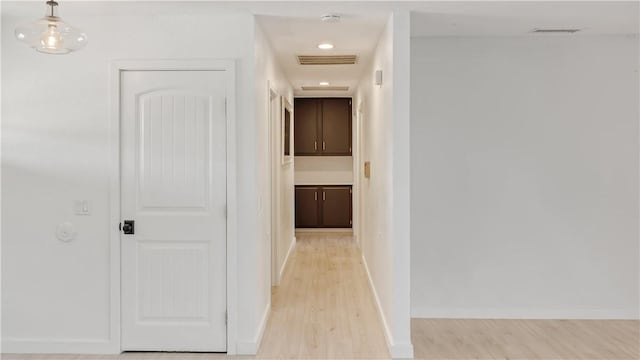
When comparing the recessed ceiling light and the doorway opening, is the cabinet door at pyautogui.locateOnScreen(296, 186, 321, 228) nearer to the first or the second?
the doorway opening

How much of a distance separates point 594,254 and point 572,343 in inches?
36.2

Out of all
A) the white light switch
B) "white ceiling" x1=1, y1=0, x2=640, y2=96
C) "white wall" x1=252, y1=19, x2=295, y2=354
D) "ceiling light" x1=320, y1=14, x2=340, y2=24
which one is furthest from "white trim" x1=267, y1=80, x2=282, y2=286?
the white light switch

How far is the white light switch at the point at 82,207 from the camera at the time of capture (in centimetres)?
339

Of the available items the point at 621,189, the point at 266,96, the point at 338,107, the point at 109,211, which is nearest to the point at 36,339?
the point at 109,211

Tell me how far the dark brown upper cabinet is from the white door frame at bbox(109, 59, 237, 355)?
5.17 meters

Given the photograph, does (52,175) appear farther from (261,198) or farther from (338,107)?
(338,107)

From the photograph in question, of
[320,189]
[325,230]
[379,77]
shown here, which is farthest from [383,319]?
[320,189]

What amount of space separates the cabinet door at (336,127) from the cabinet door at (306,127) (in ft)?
0.39

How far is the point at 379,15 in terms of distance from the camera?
3.39 meters

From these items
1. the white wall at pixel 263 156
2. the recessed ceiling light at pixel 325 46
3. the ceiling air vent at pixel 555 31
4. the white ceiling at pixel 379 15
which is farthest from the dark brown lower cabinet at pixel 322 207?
the ceiling air vent at pixel 555 31

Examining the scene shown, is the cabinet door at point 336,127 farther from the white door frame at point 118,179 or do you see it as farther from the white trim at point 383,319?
the white door frame at point 118,179

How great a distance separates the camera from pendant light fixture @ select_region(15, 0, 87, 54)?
7.70 feet

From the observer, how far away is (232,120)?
3346 millimetres

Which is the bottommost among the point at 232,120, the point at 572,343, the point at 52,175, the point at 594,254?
the point at 572,343
